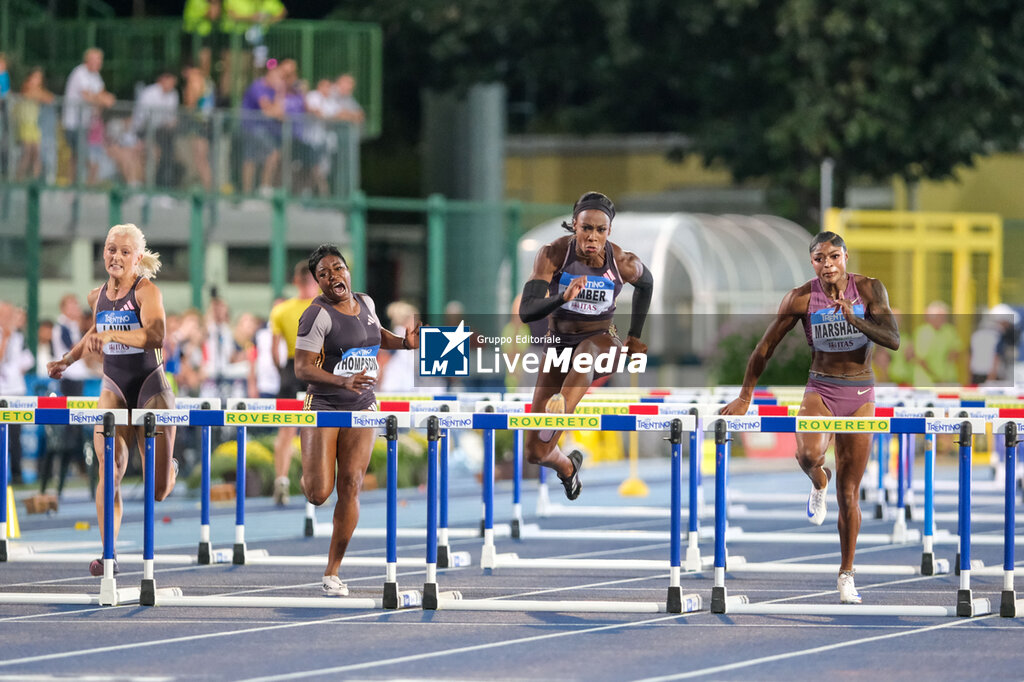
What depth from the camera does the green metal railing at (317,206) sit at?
2245 centimetres

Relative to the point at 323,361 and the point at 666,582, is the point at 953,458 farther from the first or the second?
the point at 323,361

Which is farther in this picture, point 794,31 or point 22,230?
point 794,31

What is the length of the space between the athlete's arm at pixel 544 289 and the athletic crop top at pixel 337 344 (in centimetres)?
99

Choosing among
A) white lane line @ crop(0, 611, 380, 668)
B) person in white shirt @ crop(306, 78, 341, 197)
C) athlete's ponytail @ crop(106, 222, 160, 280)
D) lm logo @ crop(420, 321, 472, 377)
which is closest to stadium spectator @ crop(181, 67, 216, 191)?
person in white shirt @ crop(306, 78, 341, 197)

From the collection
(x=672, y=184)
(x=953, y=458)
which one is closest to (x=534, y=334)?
(x=953, y=458)

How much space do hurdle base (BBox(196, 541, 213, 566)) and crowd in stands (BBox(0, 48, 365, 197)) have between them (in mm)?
9810

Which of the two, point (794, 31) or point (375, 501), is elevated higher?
point (794, 31)

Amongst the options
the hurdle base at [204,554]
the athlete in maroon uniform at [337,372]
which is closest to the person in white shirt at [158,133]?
the hurdle base at [204,554]

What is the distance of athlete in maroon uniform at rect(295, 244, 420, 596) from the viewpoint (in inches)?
471

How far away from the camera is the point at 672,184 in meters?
45.2

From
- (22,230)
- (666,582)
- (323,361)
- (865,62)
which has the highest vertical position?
(865,62)

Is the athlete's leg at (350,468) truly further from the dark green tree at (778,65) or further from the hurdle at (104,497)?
the dark green tree at (778,65)

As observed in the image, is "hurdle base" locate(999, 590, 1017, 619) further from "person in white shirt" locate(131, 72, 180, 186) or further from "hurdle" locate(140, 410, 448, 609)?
"person in white shirt" locate(131, 72, 180, 186)

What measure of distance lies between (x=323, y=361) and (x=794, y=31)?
2031cm
